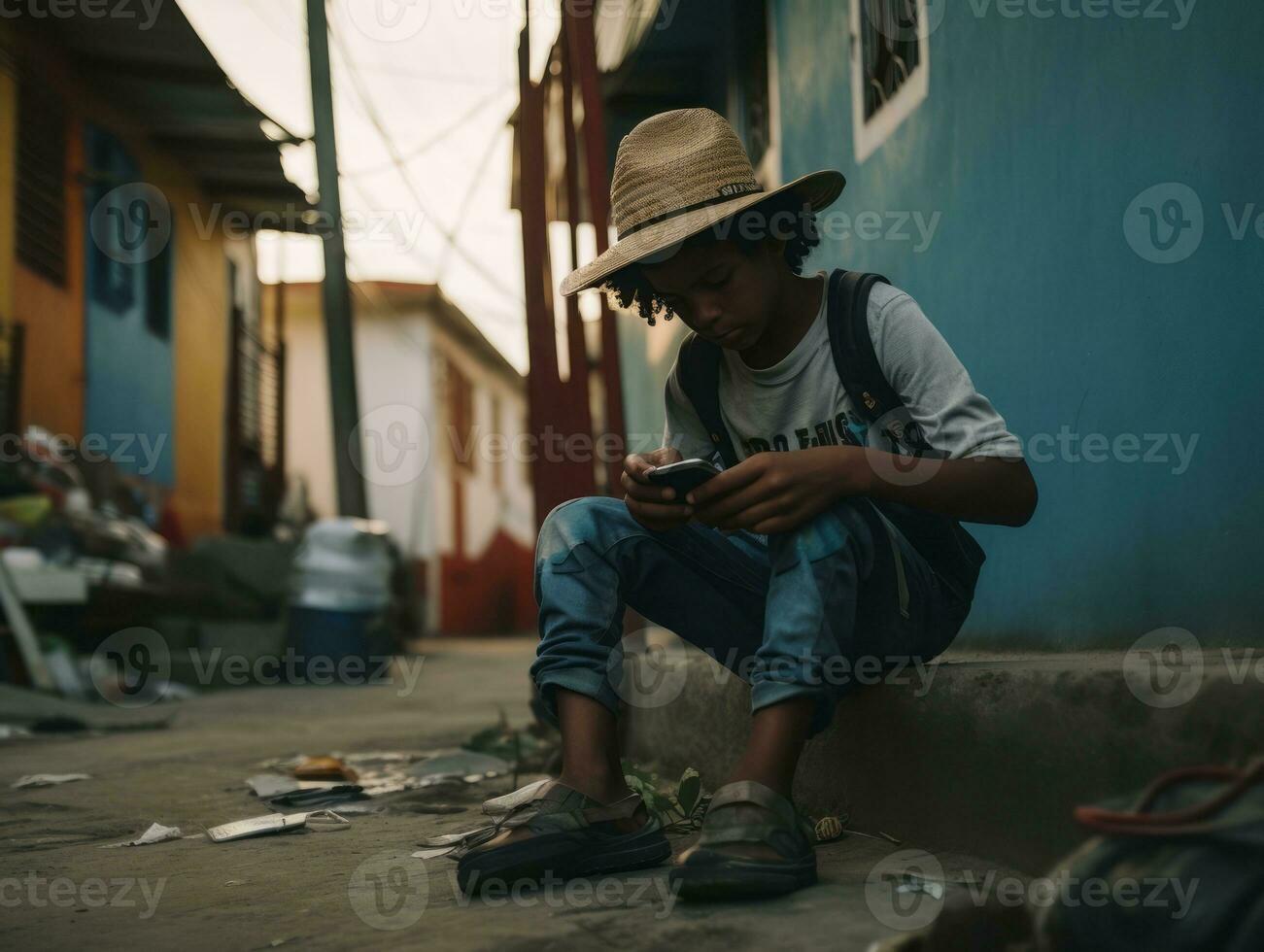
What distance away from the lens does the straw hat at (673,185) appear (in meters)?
2.13

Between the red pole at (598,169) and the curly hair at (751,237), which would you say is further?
the red pole at (598,169)

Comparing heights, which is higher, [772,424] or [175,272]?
[175,272]

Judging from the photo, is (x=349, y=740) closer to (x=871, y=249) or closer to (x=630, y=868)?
(x=871, y=249)

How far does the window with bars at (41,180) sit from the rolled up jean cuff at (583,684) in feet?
24.5

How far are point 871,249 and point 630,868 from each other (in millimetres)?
2742

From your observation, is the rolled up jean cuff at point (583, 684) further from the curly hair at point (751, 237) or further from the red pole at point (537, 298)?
the red pole at point (537, 298)

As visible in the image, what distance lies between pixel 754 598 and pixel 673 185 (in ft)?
2.52

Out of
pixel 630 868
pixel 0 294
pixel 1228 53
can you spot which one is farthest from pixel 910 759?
pixel 0 294

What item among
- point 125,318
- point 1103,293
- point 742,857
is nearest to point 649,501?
point 742,857

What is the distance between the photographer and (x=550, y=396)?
4.39 metres

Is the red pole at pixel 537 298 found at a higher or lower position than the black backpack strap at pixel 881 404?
higher

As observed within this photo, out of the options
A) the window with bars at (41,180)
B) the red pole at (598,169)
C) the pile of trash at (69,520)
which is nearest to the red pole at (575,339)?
the red pole at (598,169)

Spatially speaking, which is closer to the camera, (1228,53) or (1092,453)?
(1228,53)

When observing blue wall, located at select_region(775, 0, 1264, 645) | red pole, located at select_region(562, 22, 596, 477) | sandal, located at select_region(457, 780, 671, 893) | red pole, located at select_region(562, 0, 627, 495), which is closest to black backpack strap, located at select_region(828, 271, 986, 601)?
blue wall, located at select_region(775, 0, 1264, 645)
